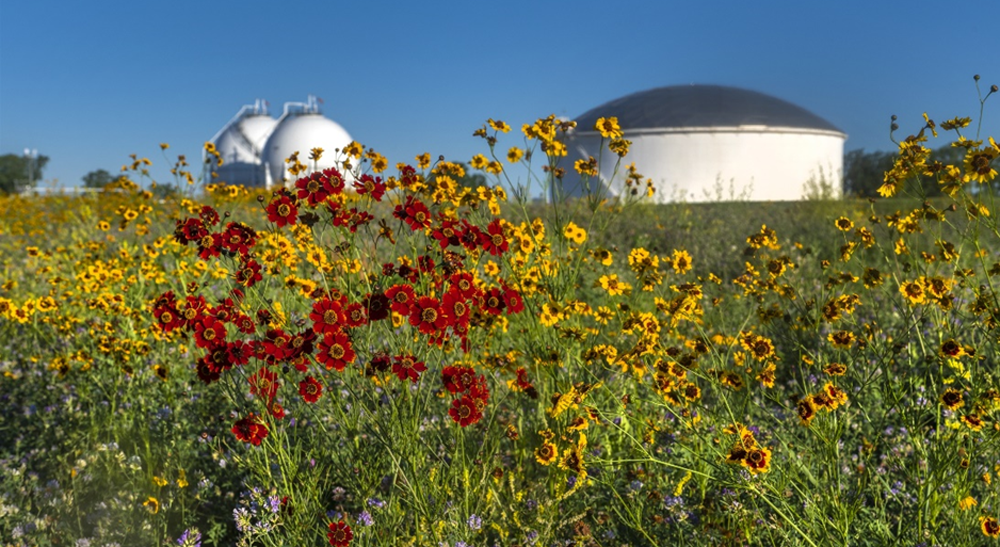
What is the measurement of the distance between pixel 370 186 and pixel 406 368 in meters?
0.90

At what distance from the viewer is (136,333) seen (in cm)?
448

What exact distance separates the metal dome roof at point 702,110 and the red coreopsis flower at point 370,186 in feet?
96.6

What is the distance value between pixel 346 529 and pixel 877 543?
1.78 meters

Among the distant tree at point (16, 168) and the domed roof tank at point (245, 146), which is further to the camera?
the distant tree at point (16, 168)

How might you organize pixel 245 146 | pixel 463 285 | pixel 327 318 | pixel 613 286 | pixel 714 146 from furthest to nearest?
pixel 245 146
pixel 714 146
pixel 613 286
pixel 463 285
pixel 327 318

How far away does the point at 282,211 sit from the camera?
2701 millimetres

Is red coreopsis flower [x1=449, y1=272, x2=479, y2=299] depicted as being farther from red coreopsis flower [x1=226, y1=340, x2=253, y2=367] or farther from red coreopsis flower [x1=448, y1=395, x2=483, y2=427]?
red coreopsis flower [x1=226, y1=340, x2=253, y2=367]

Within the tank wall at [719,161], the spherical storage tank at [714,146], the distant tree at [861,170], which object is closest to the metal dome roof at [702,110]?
the spherical storage tank at [714,146]

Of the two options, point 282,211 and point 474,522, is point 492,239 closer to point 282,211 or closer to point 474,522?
point 282,211

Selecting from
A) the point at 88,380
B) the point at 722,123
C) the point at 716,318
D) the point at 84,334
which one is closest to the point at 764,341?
the point at 716,318

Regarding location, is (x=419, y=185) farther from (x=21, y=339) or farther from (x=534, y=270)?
(x=21, y=339)

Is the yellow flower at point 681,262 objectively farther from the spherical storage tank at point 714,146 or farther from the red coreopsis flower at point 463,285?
the spherical storage tank at point 714,146

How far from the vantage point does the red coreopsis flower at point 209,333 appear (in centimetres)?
240

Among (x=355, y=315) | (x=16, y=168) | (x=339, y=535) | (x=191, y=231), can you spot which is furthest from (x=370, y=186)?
(x=16, y=168)
